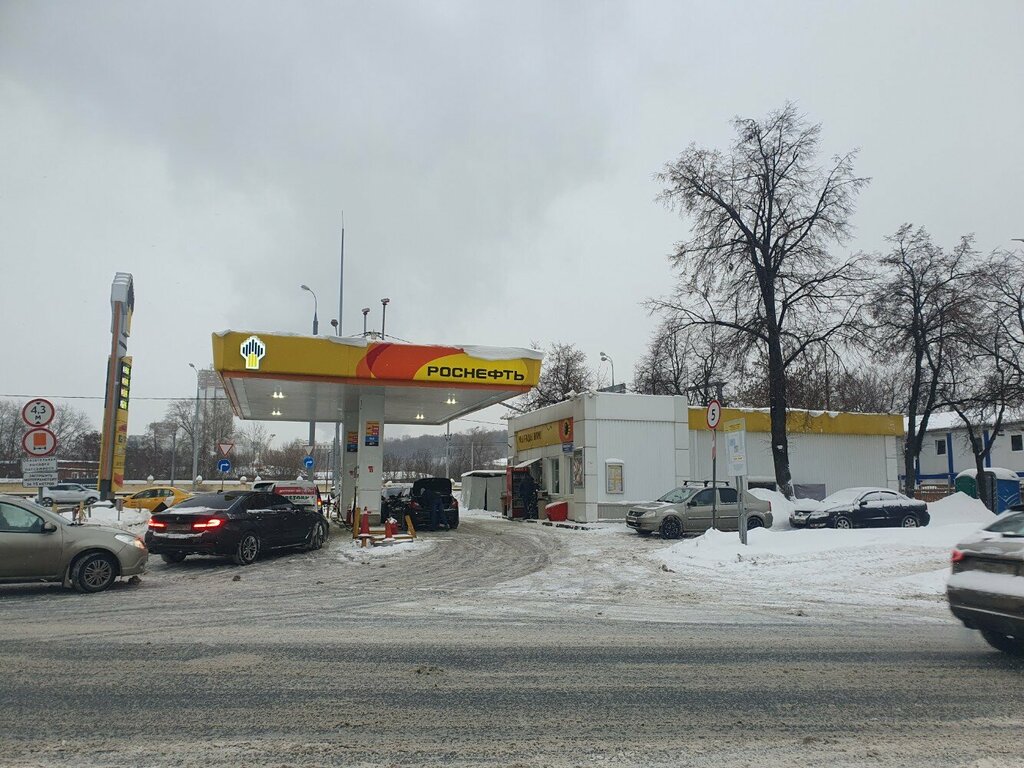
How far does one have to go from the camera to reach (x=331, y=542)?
63.0 ft

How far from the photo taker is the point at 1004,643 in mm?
6895

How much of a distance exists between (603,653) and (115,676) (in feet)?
13.5

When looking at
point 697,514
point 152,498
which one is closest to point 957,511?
point 697,514

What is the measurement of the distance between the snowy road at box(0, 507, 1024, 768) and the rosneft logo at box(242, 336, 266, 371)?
852 centimetres

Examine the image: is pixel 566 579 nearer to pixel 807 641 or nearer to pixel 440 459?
pixel 807 641

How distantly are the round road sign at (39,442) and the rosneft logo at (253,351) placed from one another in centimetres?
570

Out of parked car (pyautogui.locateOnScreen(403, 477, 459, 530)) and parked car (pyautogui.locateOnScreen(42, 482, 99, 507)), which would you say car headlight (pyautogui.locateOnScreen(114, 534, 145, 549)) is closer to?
parked car (pyautogui.locateOnScreen(403, 477, 459, 530))

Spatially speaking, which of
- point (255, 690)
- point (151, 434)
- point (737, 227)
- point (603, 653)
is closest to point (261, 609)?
point (255, 690)

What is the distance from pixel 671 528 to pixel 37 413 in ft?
51.3

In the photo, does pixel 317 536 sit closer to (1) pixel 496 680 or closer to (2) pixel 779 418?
(1) pixel 496 680

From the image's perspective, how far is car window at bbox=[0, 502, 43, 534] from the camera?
10180mm

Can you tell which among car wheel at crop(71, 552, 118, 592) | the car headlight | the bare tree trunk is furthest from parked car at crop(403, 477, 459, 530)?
car wheel at crop(71, 552, 118, 592)

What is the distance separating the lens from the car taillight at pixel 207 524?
45.2 feet

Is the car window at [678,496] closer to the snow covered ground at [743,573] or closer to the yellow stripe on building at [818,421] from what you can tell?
the snow covered ground at [743,573]
